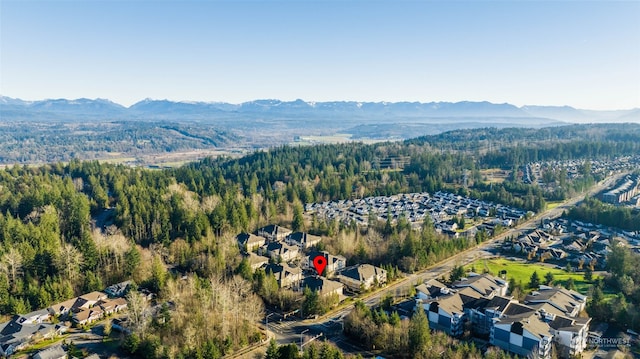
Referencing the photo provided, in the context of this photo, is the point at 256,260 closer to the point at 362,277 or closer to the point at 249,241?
the point at 249,241

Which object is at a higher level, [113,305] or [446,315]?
[446,315]

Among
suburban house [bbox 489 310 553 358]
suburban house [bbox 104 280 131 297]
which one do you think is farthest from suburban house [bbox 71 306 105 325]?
suburban house [bbox 489 310 553 358]

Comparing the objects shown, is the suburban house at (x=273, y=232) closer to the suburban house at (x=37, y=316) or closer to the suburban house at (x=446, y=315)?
the suburban house at (x=446, y=315)


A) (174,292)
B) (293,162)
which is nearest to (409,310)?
(174,292)

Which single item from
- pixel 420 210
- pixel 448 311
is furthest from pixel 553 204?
pixel 448 311

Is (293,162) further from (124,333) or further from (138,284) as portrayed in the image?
(124,333)

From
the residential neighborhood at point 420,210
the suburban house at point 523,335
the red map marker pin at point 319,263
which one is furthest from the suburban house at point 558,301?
the residential neighborhood at point 420,210

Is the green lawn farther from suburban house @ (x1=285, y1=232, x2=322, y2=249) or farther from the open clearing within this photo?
suburban house @ (x1=285, y1=232, x2=322, y2=249)
